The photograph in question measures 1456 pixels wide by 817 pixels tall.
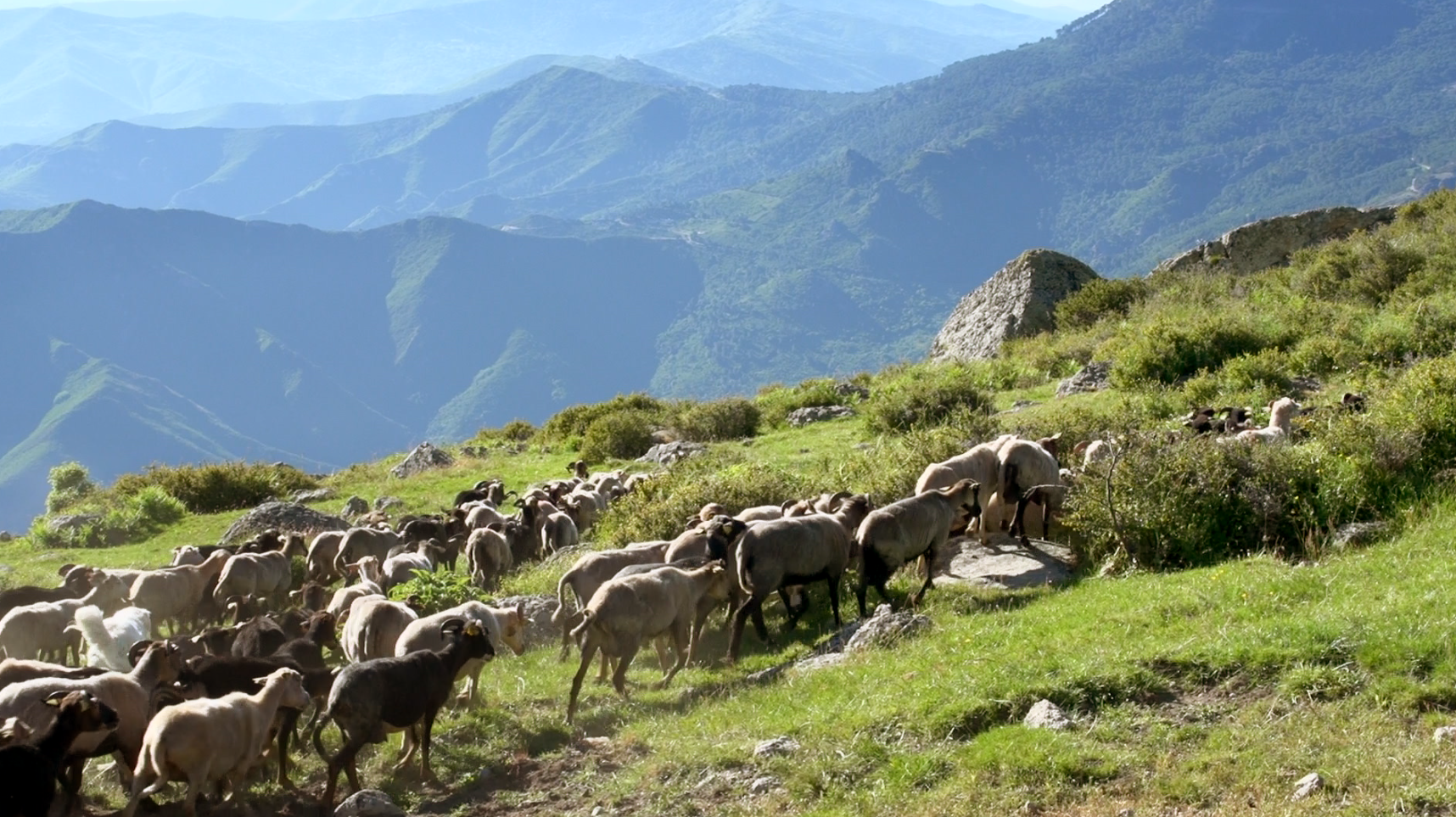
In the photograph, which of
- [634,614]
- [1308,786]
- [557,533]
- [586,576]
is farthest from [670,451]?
[1308,786]

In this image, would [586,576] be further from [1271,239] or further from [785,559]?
[1271,239]

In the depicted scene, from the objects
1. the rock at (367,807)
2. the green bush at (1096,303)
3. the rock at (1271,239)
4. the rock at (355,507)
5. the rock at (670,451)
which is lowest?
the rock at (367,807)

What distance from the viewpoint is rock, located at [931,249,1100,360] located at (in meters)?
37.5

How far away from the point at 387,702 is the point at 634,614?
2589 millimetres

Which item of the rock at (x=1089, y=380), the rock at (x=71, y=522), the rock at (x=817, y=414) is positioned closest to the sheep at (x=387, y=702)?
the rock at (x=1089, y=380)

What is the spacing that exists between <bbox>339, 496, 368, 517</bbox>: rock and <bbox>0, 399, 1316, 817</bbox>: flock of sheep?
18.6ft

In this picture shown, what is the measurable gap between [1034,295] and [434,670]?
96.4 feet

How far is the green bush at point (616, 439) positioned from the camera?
3078 centimetres

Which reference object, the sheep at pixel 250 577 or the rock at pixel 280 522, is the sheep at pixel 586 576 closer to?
the sheep at pixel 250 577

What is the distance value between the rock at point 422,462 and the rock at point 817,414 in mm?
8282

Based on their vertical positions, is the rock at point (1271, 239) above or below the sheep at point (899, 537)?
above

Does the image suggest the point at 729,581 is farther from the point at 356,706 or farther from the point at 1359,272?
the point at 1359,272

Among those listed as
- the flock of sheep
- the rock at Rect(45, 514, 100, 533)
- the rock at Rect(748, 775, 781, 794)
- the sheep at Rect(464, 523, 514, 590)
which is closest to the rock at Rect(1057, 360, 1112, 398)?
the flock of sheep

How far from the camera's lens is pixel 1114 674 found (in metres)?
10.6
